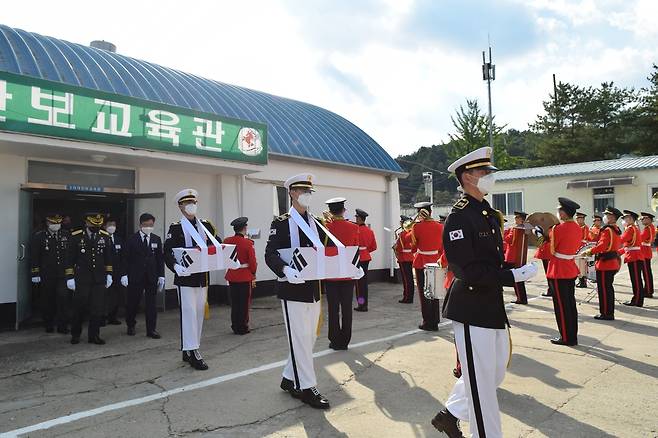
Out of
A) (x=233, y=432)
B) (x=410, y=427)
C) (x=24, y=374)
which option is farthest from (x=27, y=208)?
(x=410, y=427)

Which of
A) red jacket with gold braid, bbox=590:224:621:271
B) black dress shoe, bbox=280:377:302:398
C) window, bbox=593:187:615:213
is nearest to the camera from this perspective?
black dress shoe, bbox=280:377:302:398

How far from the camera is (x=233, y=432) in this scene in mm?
3893

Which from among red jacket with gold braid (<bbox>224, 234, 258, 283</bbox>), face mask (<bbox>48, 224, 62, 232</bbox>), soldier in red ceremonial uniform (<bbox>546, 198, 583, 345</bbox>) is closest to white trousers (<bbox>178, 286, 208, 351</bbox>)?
red jacket with gold braid (<bbox>224, 234, 258, 283</bbox>)

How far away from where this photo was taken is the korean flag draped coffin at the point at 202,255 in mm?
5633

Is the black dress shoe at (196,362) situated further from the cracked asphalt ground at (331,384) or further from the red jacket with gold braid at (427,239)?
the red jacket with gold braid at (427,239)

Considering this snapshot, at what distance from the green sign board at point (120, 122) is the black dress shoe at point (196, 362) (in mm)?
4205

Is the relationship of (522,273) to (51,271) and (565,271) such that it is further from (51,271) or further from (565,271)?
(51,271)

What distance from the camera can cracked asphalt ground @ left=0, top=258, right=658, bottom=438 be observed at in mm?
4016

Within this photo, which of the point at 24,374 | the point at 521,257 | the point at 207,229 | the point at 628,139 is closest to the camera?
the point at 24,374

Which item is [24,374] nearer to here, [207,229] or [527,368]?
[207,229]

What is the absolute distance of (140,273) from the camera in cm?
766

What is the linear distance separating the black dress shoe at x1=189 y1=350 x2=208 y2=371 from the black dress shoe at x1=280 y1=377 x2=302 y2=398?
1307 millimetres

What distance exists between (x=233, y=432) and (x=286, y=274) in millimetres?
1384

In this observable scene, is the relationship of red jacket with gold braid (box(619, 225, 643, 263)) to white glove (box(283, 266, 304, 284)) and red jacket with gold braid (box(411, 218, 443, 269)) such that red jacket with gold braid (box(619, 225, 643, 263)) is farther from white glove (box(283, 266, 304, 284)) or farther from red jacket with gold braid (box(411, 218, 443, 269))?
white glove (box(283, 266, 304, 284))
